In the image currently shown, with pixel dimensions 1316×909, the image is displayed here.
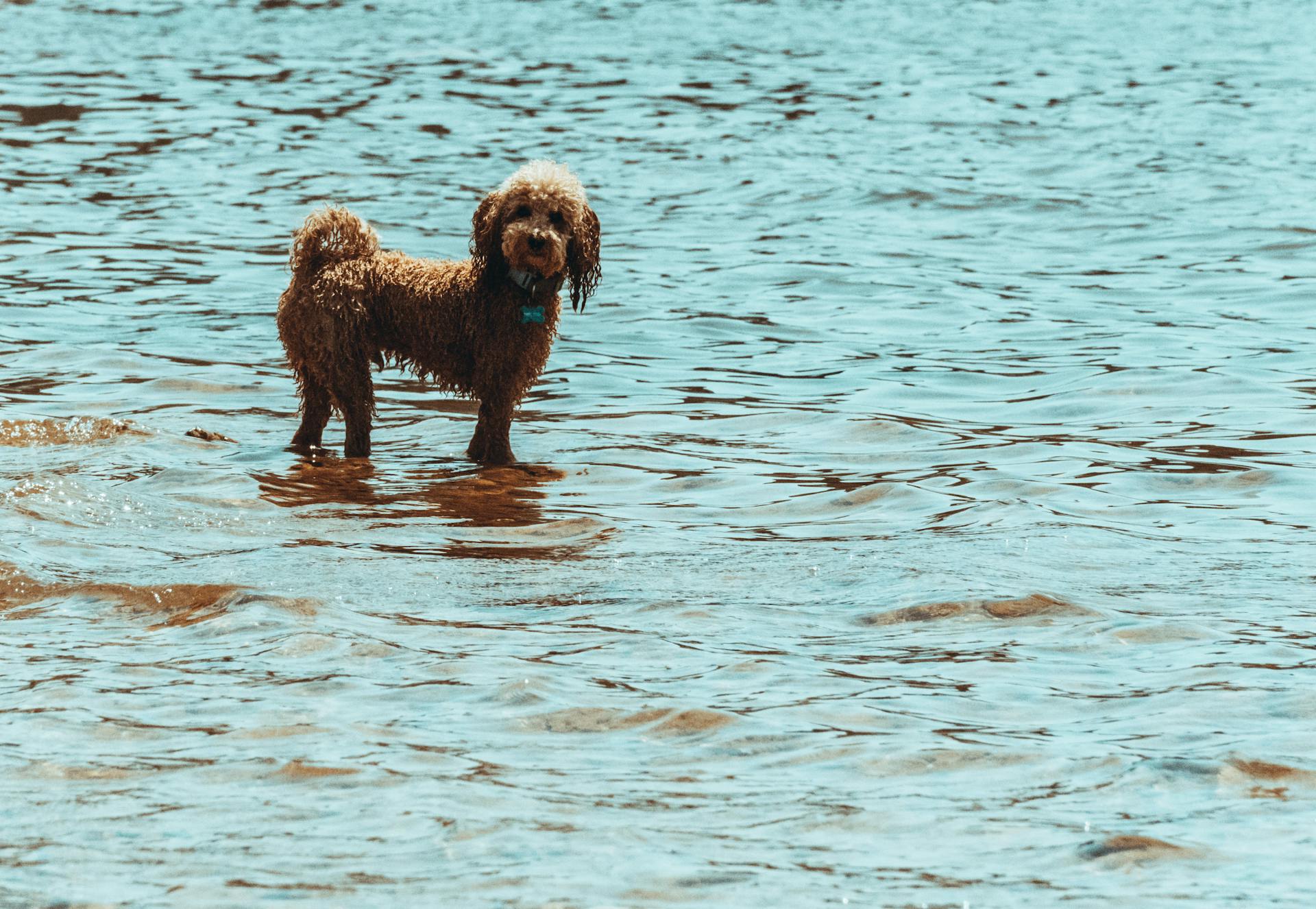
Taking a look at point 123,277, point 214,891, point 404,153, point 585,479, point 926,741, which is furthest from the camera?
point 404,153

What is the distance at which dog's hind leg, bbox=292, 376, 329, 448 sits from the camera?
28.0ft

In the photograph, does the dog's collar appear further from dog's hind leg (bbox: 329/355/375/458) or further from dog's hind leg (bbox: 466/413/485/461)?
dog's hind leg (bbox: 329/355/375/458)

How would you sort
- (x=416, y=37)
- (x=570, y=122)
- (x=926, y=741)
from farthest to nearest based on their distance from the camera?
(x=416, y=37), (x=570, y=122), (x=926, y=741)

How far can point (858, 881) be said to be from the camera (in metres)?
3.87

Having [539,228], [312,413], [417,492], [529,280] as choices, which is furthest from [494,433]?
[539,228]

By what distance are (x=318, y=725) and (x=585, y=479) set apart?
3600 mm

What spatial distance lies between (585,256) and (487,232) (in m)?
0.46

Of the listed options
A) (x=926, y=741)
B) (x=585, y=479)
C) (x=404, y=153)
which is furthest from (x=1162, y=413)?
(x=404, y=153)

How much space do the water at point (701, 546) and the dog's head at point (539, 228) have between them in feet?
3.26

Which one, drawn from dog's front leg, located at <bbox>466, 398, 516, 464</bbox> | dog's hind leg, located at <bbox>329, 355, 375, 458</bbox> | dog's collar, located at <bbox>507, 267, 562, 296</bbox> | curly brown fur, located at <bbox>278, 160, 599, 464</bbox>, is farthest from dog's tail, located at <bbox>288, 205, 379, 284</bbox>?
dog's front leg, located at <bbox>466, 398, 516, 464</bbox>

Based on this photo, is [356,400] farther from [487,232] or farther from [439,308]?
[487,232]

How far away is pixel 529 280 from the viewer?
8.03 metres

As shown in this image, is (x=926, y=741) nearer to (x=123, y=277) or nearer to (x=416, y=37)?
(x=123, y=277)

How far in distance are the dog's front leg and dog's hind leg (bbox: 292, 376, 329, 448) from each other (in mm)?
749
